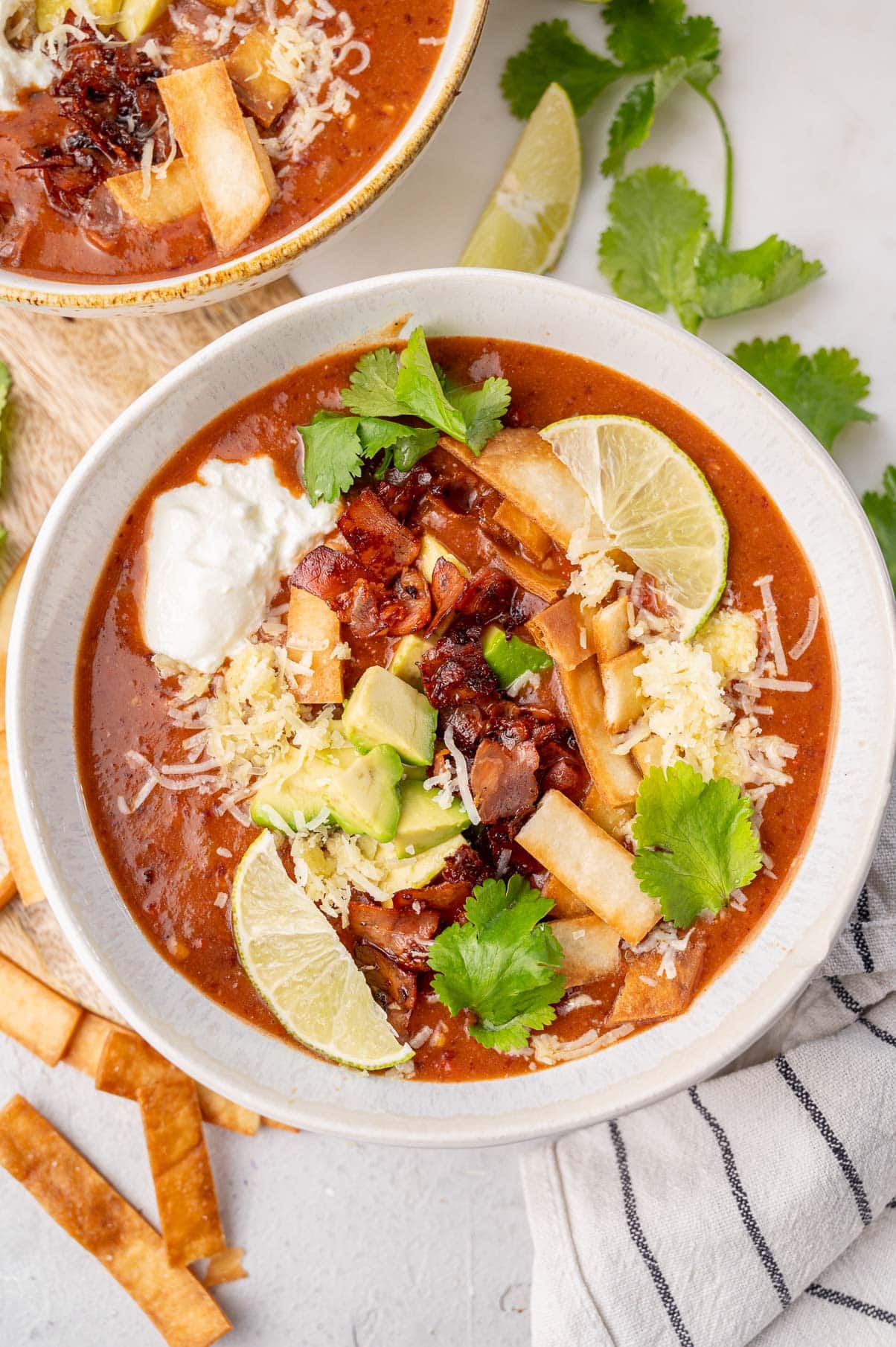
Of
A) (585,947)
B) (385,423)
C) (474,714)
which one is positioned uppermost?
(385,423)

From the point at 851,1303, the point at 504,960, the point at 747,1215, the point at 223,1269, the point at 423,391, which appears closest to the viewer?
the point at 423,391

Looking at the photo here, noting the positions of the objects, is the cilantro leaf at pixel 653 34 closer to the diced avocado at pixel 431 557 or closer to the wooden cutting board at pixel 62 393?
the wooden cutting board at pixel 62 393

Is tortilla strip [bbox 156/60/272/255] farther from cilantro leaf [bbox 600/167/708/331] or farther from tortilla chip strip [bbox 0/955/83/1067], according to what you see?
tortilla chip strip [bbox 0/955/83/1067]

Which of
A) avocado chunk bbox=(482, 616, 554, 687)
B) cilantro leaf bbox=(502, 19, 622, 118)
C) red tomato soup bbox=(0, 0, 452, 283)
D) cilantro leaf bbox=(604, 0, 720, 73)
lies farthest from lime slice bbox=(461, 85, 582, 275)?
avocado chunk bbox=(482, 616, 554, 687)

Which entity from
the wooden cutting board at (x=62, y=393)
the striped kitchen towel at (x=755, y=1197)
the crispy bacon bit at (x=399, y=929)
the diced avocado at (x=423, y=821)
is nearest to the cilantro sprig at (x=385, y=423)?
the wooden cutting board at (x=62, y=393)

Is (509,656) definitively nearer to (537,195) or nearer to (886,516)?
(886,516)

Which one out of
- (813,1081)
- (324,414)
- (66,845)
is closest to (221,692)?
(66,845)

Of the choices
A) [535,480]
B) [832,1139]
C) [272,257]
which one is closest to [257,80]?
[272,257]
